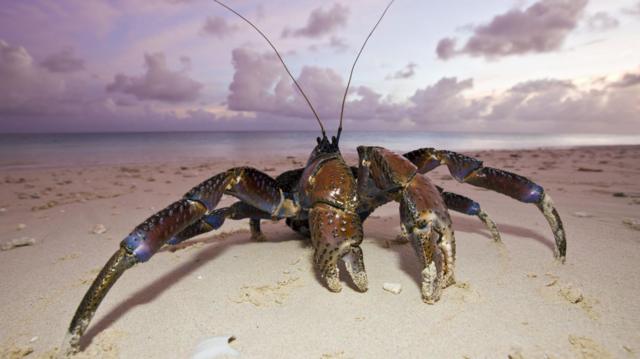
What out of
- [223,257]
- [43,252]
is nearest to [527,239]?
[223,257]

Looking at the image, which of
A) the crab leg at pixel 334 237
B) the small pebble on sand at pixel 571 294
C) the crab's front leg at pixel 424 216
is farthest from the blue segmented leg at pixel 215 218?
the small pebble on sand at pixel 571 294

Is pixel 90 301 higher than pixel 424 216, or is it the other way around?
pixel 424 216

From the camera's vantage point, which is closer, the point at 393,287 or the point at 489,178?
the point at 393,287

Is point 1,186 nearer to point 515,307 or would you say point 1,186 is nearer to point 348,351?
point 348,351

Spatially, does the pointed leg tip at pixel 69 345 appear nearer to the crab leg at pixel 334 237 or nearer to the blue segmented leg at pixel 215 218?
the blue segmented leg at pixel 215 218

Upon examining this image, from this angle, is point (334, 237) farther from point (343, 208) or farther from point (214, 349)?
point (214, 349)

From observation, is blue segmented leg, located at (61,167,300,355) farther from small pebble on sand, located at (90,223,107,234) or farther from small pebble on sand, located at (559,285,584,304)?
small pebble on sand, located at (90,223,107,234)

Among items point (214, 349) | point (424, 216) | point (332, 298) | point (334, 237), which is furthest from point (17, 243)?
point (424, 216)
